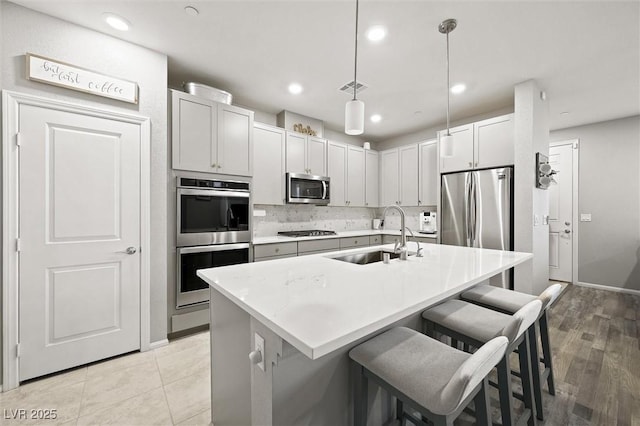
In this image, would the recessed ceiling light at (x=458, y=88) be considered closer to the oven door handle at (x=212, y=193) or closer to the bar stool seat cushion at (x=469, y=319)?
the bar stool seat cushion at (x=469, y=319)

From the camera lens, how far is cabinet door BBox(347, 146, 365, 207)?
14.6 ft

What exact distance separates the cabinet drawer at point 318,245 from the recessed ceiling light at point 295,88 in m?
1.86

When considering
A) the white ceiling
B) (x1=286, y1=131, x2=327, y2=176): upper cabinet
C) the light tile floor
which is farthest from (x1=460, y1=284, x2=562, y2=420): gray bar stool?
(x1=286, y1=131, x2=327, y2=176): upper cabinet

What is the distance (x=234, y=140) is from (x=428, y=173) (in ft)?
9.65

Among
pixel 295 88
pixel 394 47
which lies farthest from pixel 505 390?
pixel 295 88

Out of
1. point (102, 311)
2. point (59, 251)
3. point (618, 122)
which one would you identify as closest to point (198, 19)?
point (59, 251)

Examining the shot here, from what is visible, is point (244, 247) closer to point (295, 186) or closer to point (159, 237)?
point (159, 237)

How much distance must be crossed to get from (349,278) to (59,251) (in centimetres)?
222

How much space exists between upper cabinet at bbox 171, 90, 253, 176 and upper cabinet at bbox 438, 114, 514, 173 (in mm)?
2541

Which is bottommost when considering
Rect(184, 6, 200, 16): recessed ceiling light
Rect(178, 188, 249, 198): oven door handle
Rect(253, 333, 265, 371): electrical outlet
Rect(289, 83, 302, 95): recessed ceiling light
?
Rect(253, 333, 265, 371): electrical outlet

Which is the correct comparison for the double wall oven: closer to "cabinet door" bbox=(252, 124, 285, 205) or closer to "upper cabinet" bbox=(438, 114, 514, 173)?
"cabinet door" bbox=(252, 124, 285, 205)

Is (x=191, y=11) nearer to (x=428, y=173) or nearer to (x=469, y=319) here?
(x=469, y=319)

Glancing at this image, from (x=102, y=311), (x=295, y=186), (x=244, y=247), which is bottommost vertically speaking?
(x=102, y=311)

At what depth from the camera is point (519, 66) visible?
2623mm
